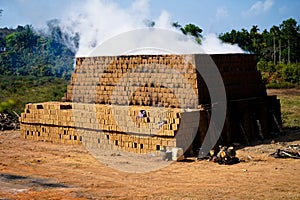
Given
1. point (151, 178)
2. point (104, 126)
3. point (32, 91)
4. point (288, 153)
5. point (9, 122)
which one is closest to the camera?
point (151, 178)

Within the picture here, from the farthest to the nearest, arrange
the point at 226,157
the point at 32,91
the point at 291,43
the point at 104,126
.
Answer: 1. the point at 291,43
2. the point at 32,91
3. the point at 104,126
4. the point at 226,157

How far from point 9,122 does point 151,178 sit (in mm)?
11439

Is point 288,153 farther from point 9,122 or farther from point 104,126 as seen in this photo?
point 9,122

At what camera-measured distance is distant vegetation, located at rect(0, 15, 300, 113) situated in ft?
120

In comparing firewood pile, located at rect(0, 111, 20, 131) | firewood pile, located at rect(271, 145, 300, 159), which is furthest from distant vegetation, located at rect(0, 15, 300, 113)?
firewood pile, located at rect(271, 145, 300, 159)

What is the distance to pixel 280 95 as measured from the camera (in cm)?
2966

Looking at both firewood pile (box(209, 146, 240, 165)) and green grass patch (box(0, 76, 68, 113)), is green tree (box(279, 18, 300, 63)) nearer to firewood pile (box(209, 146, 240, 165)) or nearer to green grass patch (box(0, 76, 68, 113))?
green grass patch (box(0, 76, 68, 113))

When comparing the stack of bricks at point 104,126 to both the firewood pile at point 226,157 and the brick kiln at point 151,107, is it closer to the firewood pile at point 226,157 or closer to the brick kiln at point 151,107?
the brick kiln at point 151,107

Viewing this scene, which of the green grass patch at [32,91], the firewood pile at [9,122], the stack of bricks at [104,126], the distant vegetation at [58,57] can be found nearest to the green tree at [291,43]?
the distant vegetation at [58,57]

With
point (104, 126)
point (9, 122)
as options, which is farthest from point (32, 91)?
point (104, 126)

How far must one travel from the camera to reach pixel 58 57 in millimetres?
58750

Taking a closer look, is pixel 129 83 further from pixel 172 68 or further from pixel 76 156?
pixel 76 156

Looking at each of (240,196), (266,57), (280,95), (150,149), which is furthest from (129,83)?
(266,57)

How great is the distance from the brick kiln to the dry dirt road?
97 centimetres
